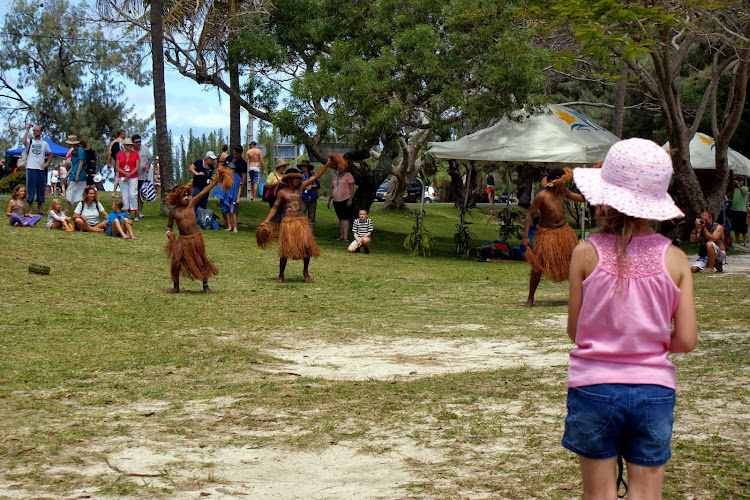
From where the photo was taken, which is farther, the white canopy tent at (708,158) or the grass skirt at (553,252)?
the white canopy tent at (708,158)

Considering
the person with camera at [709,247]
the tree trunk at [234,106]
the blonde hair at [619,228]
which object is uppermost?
the tree trunk at [234,106]

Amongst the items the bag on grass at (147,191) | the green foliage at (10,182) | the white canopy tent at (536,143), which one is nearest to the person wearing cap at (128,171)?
the bag on grass at (147,191)

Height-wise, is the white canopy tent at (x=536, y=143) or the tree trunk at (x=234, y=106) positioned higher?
the tree trunk at (x=234, y=106)

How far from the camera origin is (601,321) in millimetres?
3234

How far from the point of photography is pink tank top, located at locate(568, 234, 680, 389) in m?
3.18

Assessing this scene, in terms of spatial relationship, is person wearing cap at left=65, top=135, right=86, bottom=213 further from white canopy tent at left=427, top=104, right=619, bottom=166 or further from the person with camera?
the person with camera

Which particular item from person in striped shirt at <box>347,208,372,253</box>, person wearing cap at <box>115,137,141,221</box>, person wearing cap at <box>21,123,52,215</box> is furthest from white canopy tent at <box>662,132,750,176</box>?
person wearing cap at <box>21,123,52,215</box>

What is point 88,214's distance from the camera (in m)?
19.4

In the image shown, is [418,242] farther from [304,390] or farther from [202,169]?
[304,390]

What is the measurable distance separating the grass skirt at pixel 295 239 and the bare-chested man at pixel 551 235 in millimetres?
3210

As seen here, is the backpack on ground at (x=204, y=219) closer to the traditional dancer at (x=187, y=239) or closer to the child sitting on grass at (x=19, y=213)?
the child sitting on grass at (x=19, y=213)

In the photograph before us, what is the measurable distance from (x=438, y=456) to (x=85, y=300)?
728cm

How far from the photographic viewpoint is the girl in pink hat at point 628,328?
3.13 meters

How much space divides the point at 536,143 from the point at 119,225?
8.40m
